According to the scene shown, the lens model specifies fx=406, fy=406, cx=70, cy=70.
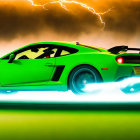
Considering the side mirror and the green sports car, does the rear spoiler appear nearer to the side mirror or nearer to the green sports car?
the green sports car

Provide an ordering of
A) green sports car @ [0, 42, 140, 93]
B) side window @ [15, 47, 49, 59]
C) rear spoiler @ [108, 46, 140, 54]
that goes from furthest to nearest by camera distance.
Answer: side window @ [15, 47, 49, 59] < green sports car @ [0, 42, 140, 93] < rear spoiler @ [108, 46, 140, 54]

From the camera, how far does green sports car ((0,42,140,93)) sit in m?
8.72

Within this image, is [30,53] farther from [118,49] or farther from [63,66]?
[118,49]

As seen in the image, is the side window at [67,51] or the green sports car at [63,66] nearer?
the green sports car at [63,66]

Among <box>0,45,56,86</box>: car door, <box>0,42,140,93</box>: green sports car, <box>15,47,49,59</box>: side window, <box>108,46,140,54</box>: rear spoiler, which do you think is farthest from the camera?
<box>15,47,49,59</box>: side window

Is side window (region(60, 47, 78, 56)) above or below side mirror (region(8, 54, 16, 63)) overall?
above

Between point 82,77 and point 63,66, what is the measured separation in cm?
56

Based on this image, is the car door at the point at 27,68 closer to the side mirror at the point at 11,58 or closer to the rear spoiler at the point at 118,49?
the side mirror at the point at 11,58

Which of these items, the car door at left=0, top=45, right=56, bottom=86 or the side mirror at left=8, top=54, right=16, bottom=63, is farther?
the side mirror at left=8, top=54, right=16, bottom=63

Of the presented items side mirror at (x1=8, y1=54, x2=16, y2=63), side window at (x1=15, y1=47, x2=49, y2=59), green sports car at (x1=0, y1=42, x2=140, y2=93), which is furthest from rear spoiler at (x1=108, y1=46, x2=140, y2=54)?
side mirror at (x1=8, y1=54, x2=16, y2=63)

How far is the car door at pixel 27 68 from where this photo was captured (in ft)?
30.5

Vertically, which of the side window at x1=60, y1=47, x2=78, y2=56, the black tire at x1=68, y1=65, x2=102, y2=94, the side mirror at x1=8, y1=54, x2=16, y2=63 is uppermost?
the side window at x1=60, y1=47, x2=78, y2=56

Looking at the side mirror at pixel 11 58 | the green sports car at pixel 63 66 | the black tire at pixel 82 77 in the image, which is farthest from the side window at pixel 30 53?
the black tire at pixel 82 77

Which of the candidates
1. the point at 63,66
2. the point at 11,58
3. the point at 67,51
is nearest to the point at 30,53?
the point at 11,58
